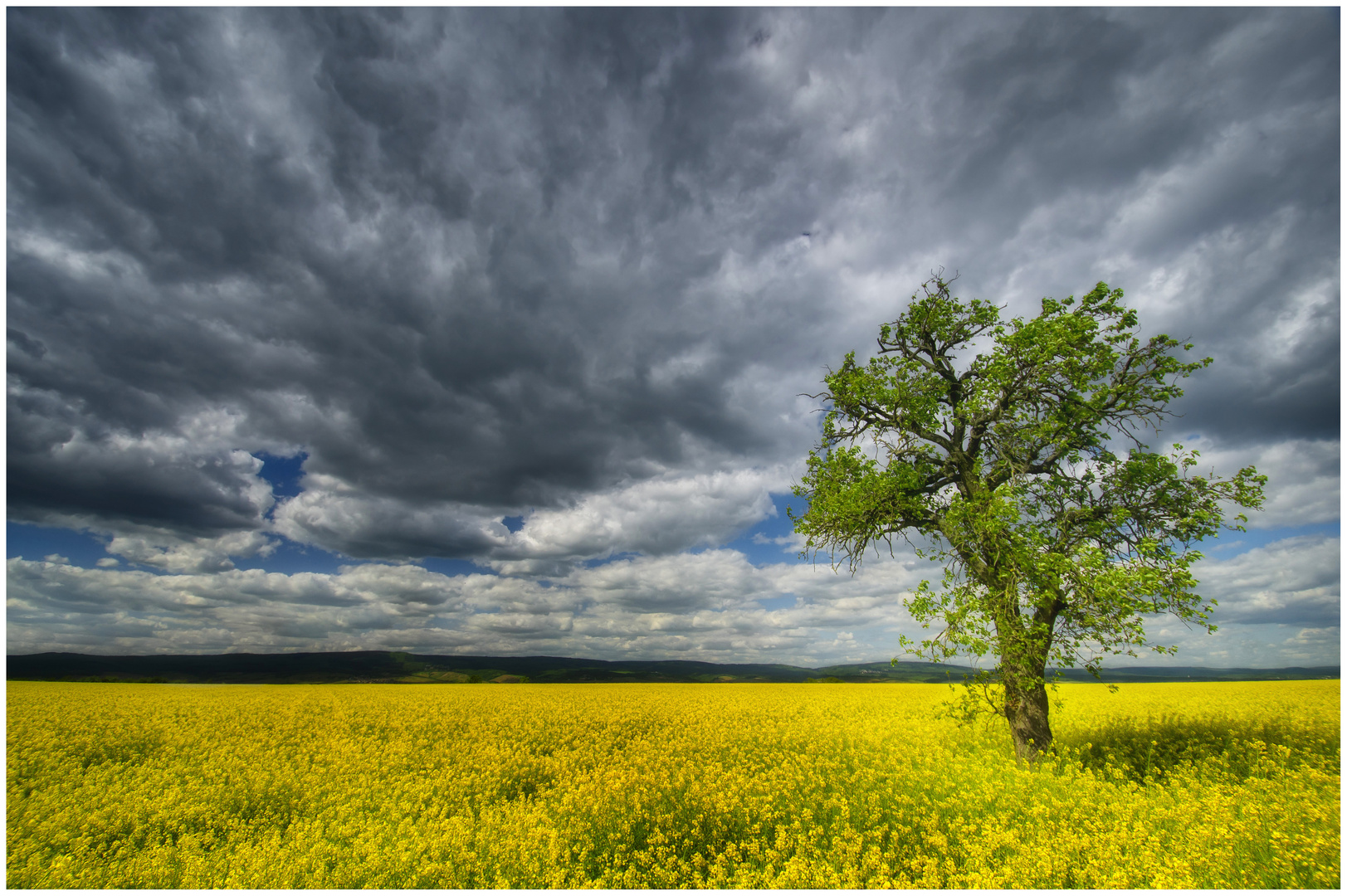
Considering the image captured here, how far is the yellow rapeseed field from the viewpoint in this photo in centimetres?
664

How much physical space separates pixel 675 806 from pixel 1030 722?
7288 mm

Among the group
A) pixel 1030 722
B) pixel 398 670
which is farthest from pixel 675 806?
pixel 398 670

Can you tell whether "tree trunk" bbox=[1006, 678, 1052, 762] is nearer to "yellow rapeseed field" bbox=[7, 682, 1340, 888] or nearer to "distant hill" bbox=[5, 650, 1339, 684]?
"yellow rapeseed field" bbox=[7, 682, 1340, 888]

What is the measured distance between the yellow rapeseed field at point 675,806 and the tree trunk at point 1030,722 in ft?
1.34

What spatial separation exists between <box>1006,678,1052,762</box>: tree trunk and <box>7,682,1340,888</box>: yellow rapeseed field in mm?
408

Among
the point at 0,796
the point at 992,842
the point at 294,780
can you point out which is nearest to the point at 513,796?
the point at 294,780

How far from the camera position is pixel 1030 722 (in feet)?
32.9

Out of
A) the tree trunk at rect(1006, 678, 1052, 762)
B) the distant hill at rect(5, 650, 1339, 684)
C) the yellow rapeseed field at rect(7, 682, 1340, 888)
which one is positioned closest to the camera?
the yellow rapeseed field at rect(7, 682, 1340, 888)

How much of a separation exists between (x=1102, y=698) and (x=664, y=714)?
2738cm

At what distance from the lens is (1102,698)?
28531 mm

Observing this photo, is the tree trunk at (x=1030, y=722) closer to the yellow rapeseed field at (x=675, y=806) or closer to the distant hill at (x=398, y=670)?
the yellow rapeseed field at (x=675, y=806)

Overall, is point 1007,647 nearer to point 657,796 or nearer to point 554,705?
point 657,796

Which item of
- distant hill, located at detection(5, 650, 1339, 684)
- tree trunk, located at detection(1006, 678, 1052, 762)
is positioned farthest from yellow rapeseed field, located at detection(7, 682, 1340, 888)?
distant hill, located at detection(5, 650, 1339, 684)

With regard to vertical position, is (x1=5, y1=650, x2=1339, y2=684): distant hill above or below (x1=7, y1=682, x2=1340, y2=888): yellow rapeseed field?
below
